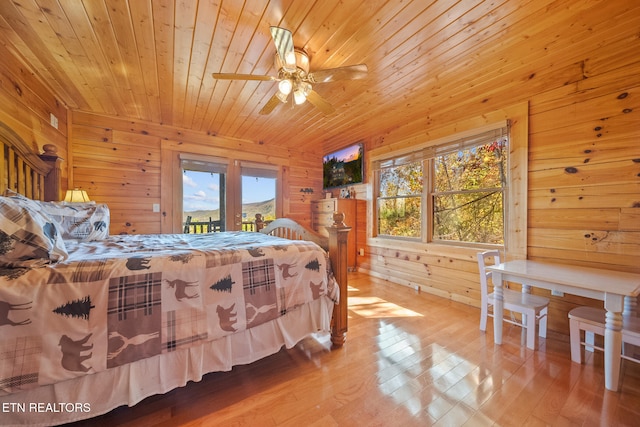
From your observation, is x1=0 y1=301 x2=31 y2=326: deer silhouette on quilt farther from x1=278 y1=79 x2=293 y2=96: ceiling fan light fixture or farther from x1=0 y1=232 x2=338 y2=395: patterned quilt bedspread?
x1=278 y1=79 x2=293 y2=96: ceiling fan light fixture

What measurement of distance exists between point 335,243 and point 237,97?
2.13 m

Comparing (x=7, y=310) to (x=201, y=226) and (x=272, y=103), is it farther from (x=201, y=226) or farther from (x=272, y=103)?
(x=201, y=226)

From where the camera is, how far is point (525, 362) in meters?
1.66

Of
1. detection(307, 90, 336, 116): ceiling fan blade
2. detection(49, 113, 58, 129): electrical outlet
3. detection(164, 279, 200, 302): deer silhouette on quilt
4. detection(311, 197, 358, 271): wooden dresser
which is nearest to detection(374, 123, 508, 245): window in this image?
detection(311, 197, 358, 271): wooden dresser

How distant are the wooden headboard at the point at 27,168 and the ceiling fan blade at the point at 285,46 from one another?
75.7 inches

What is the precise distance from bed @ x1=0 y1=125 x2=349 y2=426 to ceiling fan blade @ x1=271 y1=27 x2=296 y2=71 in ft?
4.39

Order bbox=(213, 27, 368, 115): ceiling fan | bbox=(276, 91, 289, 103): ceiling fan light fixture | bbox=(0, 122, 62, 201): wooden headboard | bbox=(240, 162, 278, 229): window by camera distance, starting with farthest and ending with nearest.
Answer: bbox=(240, 162, 278, 229): window
bbox=(276, 91, 289, 103): ceiling fan light fixture
bbox=(213, 27, 368, 115): ceiling fan
bbox=(0, 122, 62, 201): wooden headboard

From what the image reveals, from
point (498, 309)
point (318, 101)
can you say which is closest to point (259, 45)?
point (318, 101)

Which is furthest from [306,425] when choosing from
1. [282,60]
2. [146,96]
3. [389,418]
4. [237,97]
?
[146,96]

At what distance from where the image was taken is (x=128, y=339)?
42.3 inches

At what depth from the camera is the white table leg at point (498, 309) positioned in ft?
6.13

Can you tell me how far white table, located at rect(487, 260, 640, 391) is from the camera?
138 centimetres

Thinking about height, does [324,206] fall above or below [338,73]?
below

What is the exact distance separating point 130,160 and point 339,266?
3476mm
